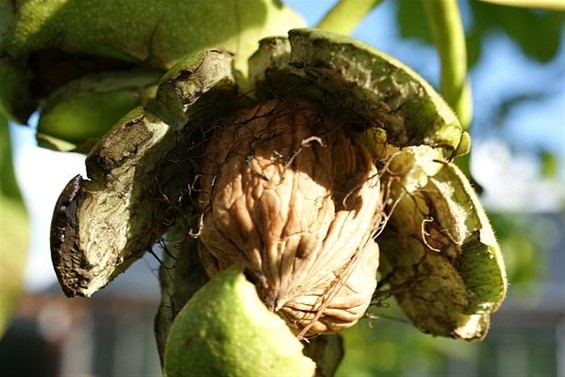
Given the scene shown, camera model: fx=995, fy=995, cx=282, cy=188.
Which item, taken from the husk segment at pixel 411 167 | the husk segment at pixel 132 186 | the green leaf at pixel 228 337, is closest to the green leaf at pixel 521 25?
the husk segment at pixel 411 167

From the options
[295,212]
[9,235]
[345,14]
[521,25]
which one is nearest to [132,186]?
[295,212]

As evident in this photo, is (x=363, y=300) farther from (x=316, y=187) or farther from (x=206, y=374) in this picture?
(x=206, y=374)

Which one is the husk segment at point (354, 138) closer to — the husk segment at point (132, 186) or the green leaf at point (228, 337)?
the husk segment at point (132, 186)

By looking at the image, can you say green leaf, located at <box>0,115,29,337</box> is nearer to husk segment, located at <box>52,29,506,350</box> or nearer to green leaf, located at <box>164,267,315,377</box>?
husk segment, located at <box>52,29,506,350</box>

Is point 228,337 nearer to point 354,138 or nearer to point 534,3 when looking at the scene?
point 354,138

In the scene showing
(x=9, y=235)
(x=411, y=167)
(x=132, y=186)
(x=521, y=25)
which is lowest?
(x=521, y=25)
